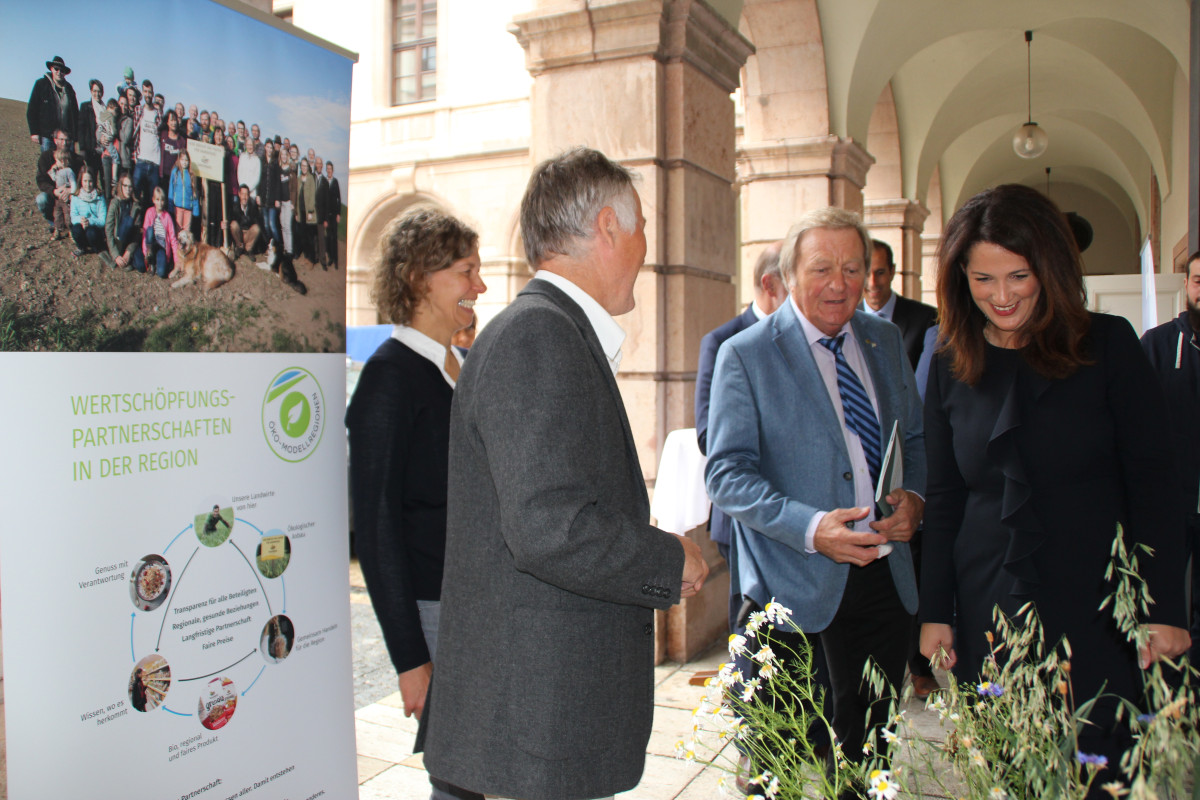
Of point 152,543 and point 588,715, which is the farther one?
point 152,543

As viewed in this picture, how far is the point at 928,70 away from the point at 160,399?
9.67 m

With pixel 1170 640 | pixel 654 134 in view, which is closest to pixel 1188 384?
pixel 1170 640

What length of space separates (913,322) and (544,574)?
300 cm

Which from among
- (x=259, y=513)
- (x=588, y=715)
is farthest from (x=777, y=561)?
(x=259, y=513)

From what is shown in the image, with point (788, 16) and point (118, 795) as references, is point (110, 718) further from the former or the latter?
point (788, 16)

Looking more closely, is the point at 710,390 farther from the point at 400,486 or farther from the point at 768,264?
the point at 400,486

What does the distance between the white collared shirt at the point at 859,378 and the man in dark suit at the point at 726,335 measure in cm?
68

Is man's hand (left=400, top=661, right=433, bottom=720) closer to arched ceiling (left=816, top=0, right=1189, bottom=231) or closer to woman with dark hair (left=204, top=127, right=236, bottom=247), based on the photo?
woman with dark hair (left=204, top=127, right=236, bottom=247)

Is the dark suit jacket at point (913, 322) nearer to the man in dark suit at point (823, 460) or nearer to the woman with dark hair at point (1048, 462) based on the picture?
the man in dark suit at point (823, 460)

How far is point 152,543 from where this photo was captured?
5.11 feet

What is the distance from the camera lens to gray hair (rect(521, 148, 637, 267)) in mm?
1410

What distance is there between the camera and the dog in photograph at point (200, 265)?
164 centimetres

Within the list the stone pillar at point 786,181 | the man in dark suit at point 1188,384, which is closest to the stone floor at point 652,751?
the man in dark suit at point 1188,384

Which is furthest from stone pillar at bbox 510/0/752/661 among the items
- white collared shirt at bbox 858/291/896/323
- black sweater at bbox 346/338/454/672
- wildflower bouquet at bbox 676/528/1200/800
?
wildflower bouquet at bbox 676/528/1200/800
